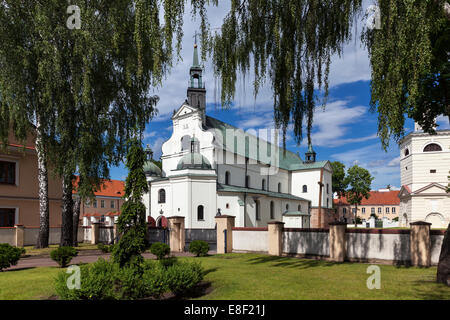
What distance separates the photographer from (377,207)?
9738 centimetres

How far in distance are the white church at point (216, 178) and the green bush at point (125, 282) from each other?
22.4 metres

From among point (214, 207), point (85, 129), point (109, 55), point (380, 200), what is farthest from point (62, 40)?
point (380, 200)

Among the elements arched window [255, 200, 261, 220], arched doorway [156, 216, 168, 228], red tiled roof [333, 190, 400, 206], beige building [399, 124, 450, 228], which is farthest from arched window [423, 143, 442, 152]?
red tiled roof [333, 190, 400, 206]

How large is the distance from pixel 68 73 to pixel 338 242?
15.5 meters

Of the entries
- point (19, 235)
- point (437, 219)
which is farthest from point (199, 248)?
point (437, 219)

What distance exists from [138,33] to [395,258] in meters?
13.3

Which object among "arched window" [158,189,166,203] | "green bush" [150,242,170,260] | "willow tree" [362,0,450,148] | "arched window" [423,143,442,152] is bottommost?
"green bush" [150,242,170,260]

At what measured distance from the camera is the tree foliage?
29.5ft

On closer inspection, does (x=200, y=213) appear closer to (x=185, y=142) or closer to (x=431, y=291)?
(x=185, y=142)

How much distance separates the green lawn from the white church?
17980mm

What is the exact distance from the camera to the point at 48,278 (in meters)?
11.4

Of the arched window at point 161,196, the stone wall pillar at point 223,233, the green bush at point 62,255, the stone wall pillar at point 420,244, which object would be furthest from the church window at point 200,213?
the stone wall pillar at point 420,244

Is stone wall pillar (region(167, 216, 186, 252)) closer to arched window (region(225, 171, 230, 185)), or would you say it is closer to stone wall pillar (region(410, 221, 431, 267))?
stone wall pillar (region(410, 221, 431, 267))
